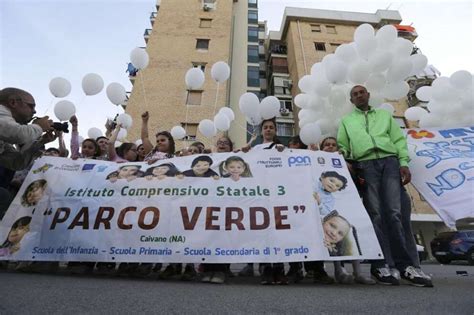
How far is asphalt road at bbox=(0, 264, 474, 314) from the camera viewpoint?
65.2 inches

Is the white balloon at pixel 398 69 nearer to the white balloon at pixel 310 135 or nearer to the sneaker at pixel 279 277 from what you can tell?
the white balloon at pixel 310 135

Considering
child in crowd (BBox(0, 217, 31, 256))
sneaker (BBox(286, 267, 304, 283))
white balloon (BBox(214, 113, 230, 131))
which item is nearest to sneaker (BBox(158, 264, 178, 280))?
sneaker (BBox(286, 267, 304, 283))

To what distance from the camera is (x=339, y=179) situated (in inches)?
131

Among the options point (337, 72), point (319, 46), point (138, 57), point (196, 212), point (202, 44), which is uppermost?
point (319, 46)

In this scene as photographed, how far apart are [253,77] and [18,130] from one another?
70.7 feet

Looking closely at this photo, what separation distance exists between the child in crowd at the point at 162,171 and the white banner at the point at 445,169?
2.89m

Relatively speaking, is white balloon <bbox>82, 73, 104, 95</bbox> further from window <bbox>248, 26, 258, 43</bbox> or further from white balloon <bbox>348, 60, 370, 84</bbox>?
window <bbox>248, 26, 258, 43</bbox>

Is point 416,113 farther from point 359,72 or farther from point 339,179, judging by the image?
point 339,179

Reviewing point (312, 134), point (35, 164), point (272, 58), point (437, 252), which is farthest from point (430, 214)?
point (35, 164)

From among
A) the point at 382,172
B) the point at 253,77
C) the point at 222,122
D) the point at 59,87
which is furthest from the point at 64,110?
the point at 253,77

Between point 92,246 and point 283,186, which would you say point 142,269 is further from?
point 283,186

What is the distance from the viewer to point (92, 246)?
3.08 metres

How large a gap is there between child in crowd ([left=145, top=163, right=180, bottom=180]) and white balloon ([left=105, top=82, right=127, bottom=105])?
91.1 inches

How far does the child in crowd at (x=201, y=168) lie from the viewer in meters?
3.49
